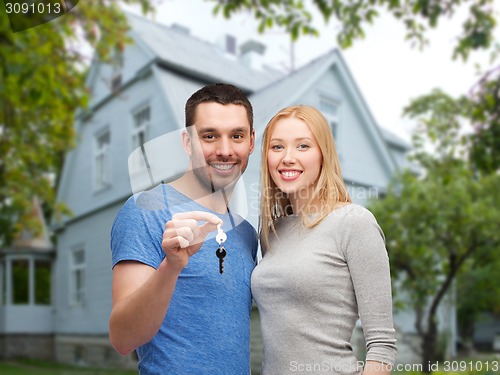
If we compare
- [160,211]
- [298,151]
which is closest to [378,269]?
[298,151]

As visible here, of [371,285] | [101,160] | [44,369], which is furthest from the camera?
[101,160]

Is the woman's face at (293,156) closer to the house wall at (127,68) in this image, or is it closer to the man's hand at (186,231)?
the man's hand at (186,231)

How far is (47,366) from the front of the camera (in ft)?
50.4

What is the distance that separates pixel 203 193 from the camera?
1.25 meters

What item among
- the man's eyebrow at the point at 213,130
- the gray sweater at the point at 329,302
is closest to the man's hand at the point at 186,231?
the man's eyebrow at the point at 213,130

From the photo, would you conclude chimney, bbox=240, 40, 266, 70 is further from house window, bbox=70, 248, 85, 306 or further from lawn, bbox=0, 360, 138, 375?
lawn, bbox=0, 360, 138, 375

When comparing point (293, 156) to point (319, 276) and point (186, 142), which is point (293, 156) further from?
point (186, 142)

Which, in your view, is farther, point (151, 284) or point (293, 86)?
point (293, 86)

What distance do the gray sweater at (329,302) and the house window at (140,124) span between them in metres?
11.3

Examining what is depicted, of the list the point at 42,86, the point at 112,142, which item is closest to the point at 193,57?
the point at 112,142

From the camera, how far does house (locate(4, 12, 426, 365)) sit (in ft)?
39.8

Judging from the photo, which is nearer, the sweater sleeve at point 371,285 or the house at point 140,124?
the sweater sleeve at point 371,285

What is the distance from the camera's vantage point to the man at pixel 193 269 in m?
1.17

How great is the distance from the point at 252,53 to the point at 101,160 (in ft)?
14.3
